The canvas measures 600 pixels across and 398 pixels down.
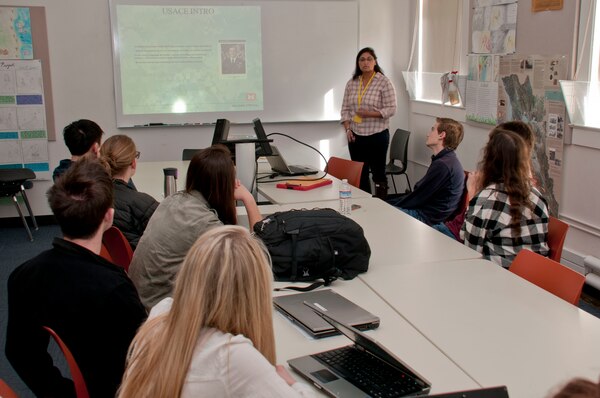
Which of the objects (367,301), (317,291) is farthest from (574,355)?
(317,291)

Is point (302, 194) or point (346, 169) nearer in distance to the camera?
point (302, 194)

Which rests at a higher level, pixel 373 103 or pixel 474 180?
pixel 373 103

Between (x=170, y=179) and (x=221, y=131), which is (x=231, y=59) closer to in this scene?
(x=221, y=131)

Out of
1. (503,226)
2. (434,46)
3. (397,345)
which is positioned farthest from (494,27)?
(397,345)

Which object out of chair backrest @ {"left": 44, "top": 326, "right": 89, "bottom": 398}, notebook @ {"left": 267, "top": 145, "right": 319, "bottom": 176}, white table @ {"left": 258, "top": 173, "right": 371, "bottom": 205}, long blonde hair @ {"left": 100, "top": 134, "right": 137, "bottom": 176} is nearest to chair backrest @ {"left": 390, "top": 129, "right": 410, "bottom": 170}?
notebook @ {"left": 267, "top": 145, "right": 319, "bottom": 176}

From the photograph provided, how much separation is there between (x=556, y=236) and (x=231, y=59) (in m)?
4.35

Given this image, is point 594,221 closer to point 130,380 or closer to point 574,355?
point 574,355

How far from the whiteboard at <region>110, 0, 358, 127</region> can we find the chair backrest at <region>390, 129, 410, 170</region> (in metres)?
0.69

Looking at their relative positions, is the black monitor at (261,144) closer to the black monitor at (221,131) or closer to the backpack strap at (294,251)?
the black monitor at (221,131)

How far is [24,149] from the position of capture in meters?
6.22

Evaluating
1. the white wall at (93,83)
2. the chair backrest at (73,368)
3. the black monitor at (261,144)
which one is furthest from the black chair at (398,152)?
the chair backrest at (73,368)

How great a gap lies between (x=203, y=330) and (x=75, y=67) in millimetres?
5409

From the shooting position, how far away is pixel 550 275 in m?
2.46

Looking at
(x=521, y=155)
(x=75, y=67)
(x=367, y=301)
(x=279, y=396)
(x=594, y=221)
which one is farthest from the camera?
(x=75, y=67)
